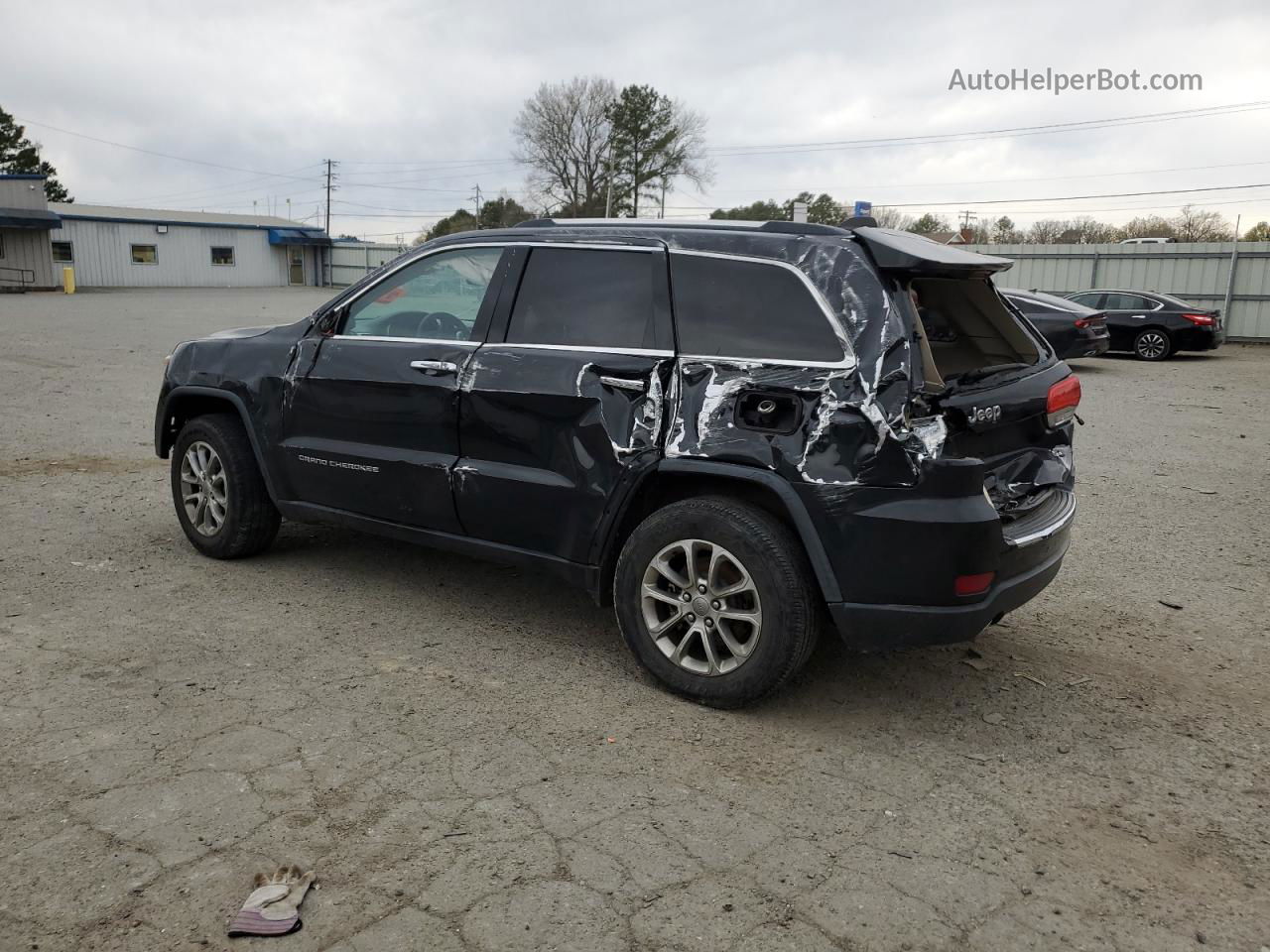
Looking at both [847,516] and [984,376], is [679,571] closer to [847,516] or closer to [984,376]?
[847,516]

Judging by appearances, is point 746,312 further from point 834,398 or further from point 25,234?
point 25,234

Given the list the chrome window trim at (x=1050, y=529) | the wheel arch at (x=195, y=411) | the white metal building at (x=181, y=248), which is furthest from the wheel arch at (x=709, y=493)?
the white metal building at (x=181, y=248)

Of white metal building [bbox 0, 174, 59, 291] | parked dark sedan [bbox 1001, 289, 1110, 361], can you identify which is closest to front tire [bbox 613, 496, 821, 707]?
parked dark sedan [bbox 1001, 289, 1110, 361]

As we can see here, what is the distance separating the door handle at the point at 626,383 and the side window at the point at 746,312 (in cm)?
20

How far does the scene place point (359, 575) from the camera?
17.6 ft

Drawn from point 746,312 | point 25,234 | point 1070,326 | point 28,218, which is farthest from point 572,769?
point 25,234

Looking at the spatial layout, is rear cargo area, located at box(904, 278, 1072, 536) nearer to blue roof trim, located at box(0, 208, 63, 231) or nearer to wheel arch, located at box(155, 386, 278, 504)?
wheel arch, located at box(155, 386, 278, 504)

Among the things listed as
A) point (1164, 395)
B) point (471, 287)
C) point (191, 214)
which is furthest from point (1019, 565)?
point (191, 214)

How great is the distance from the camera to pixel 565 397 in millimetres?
4035

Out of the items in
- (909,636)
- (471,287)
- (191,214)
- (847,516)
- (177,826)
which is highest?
(191,214)

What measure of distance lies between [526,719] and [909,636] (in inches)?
54.7

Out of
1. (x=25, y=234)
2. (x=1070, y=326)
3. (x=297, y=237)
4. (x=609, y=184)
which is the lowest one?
(x=1070, y=326)

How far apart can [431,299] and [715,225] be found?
4.67 ft

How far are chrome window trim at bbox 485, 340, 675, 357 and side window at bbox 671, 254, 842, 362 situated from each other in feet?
0.39
